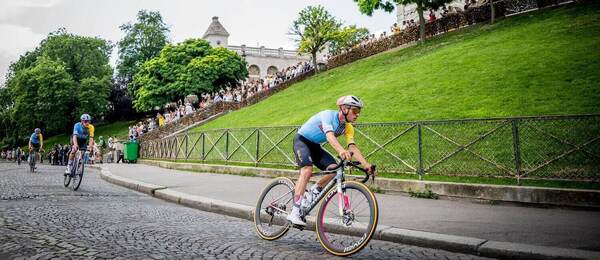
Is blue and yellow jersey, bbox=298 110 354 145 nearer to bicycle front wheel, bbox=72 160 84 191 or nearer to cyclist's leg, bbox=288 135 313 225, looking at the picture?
cyclist's leg, bbox=288 135 313 225

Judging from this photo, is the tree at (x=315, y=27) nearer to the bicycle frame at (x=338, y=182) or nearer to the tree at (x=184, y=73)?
the tree at (x=184, y=73)

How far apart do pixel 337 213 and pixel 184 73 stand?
47424 millimetres

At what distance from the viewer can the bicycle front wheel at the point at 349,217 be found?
4.54 metres

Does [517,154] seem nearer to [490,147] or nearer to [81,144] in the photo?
[490,147]

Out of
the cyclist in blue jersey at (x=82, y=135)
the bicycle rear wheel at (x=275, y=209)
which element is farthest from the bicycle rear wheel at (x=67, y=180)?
the bicycle rear wheel at (x=275, y=209)

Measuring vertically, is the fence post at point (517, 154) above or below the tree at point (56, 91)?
below

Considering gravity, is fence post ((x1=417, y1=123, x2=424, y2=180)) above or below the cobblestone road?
above

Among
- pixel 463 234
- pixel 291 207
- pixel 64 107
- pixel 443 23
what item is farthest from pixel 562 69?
pixel 64 107

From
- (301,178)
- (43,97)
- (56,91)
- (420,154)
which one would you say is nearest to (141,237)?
(301,178)

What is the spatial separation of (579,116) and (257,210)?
581cm

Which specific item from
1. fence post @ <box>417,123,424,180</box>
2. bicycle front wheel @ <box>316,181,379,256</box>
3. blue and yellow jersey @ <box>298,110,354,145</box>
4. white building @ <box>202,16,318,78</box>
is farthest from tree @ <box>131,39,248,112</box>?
bicycle front wheel @ <box>316,181,379,256</box>

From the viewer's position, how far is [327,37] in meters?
A: 40.8

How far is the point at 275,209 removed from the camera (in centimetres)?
572

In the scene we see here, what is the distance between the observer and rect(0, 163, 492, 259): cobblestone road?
4641 millimetres
